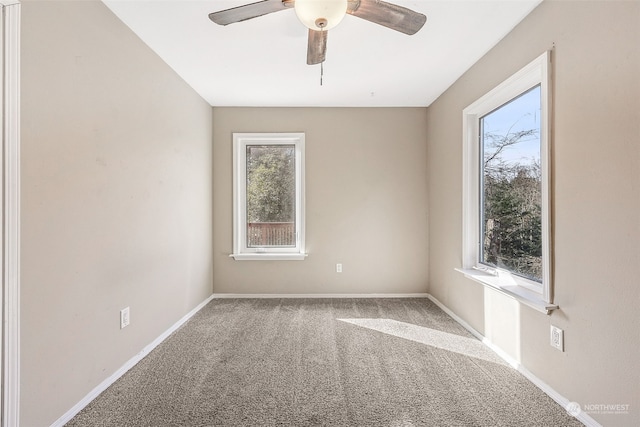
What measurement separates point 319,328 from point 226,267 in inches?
62.4

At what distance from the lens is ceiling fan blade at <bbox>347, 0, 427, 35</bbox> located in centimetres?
153

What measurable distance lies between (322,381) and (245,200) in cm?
250

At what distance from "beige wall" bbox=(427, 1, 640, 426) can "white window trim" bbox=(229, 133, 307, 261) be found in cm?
235

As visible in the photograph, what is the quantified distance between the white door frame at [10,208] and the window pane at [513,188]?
286 cm

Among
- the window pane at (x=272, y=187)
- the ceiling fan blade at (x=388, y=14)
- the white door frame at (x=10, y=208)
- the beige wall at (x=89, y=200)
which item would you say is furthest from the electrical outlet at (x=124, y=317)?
the ceiling fan blade at (x=388, y=14)

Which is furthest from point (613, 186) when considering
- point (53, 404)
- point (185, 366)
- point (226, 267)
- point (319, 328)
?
point (226, 267)

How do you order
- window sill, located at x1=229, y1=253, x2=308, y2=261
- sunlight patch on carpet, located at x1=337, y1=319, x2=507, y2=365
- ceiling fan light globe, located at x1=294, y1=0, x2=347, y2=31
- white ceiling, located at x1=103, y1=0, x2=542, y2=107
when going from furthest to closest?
window sill, located at x1=229, y1=253, x2=308, y2=261
sunlight patch on carpet, located at x1=337, y1=319, x2=507, y2=365
white ceiling, located at x1=103, y1=0, x2=542, y2=107
ceiling fan light globe, located at x1=294, y1=0, x2=347, y2=31

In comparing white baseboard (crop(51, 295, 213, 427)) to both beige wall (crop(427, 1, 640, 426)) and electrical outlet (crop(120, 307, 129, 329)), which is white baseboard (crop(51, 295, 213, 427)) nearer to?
electrical outlet (crop(120, 307, 129, 329))

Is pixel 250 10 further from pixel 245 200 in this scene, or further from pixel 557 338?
pixel 245 200

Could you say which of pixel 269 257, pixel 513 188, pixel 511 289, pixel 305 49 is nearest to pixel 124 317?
pixel 269 257

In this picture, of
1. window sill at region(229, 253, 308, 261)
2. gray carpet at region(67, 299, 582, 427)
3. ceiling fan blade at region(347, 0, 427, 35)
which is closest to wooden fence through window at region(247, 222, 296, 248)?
window sill at region(229, 253, 308, 261)

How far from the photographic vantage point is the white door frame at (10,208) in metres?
1.32

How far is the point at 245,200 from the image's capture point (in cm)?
392

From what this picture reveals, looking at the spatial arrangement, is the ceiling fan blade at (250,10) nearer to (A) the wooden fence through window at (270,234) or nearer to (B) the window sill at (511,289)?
(B) the window sill at (511,289)
